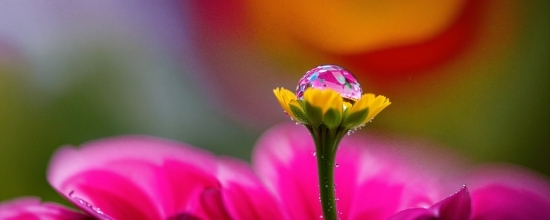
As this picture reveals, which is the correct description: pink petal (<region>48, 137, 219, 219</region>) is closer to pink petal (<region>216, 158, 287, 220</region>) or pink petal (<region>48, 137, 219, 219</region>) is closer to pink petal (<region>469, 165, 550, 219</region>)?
pink petal (<region>216, 158, 287, 220</region>)

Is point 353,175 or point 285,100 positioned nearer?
point 285,100

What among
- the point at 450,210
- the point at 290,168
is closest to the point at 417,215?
the point at 450,210

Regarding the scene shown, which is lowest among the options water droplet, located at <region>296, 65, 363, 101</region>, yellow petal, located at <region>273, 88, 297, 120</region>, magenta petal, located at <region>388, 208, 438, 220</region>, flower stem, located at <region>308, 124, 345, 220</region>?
magenta petal, located at <region>388, 208, 438, 220</region>

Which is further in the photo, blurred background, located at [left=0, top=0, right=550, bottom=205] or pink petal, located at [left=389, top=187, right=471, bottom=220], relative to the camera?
blurred background, located at [left=0, top=0, right=550, bottom=205]

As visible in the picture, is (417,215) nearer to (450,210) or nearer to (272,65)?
(450,210)

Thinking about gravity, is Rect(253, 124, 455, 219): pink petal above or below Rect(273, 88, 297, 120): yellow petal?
below

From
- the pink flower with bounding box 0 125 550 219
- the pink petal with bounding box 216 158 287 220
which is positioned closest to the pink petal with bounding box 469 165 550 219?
the pink flower with bounding box 0 125 550 219

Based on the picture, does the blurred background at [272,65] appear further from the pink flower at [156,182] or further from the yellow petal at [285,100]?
the yellow petal at [285,100]

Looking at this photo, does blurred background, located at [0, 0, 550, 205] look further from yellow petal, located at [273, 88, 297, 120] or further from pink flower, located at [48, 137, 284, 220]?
yellow petal, located at [273, 88, 297, 120]
